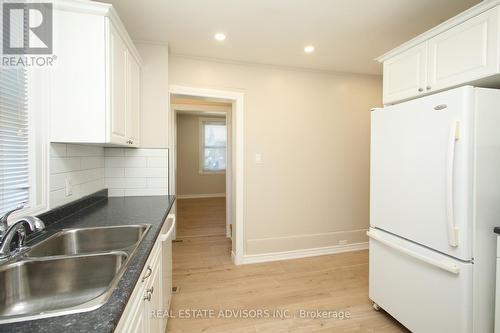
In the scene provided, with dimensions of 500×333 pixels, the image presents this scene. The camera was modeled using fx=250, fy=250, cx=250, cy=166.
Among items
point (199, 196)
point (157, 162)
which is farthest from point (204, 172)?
point (157, 162)

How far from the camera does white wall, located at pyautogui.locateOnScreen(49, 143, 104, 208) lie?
5.10ft

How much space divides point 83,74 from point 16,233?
92cm

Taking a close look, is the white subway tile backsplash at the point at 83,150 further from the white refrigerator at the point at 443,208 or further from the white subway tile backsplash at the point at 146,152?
the white refrigerator at the point at 443,208

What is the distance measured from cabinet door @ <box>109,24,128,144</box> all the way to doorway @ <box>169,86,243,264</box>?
1376mm

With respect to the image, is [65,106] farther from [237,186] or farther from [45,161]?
[237,186]

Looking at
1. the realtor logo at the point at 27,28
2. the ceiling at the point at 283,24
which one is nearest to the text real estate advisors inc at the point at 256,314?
the realtor logo at the point at 27,28

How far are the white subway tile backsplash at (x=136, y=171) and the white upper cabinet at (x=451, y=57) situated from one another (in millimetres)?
2145

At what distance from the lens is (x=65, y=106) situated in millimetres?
1466

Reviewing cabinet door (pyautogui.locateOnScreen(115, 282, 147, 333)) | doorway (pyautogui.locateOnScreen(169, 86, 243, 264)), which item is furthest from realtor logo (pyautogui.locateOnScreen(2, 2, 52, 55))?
doorway (pyautogui.locateOnScreen(169, 86, 243, 264))

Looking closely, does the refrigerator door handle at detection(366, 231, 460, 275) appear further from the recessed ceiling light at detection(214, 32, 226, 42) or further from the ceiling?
the recessed ceiling light at detection(214, 32, 226, 42)

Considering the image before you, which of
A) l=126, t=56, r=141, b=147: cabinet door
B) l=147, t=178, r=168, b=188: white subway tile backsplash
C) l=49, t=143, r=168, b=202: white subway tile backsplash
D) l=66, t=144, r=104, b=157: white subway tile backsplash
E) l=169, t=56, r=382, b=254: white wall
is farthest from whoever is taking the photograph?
l=169, t=56, r=382, b=254: white wall

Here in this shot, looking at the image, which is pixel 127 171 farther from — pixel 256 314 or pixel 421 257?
pixel 421 257

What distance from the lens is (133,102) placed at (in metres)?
2.12

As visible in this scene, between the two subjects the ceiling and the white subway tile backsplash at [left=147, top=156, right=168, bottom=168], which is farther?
the white subway tile backsplash at [left=147, top=156, right=168, bottom=168]
